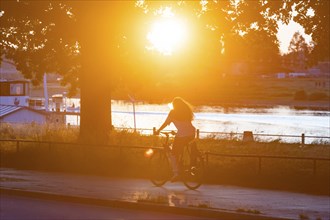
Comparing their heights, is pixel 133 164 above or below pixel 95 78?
below

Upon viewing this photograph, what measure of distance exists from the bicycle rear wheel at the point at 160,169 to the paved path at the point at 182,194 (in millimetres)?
187

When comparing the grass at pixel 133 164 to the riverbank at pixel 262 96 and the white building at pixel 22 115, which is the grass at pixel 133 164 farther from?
the riverbank at pixel 262 96

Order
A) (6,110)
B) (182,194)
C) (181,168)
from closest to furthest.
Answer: (182,194) → (181,168) → (6,110)

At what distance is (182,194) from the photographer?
15.3 metres

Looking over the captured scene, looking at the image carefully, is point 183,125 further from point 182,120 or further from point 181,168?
point 181,168

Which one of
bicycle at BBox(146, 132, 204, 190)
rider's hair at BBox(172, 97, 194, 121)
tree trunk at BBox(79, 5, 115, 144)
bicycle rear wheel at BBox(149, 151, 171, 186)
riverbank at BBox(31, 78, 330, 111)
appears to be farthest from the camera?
riverbank at BBox(31, 78, 330, 111)

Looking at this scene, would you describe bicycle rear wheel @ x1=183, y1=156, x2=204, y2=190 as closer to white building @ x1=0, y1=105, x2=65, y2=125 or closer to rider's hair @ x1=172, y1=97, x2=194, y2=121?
rider's hair @ x1=172, y1=97, x2=194, y2=121

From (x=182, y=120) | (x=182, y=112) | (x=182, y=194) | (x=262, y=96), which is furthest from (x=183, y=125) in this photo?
(x=262, y=96)

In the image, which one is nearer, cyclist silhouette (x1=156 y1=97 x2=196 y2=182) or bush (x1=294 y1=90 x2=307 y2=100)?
cyclist silhouette (x1=156 y1=97 x2=196 y2=182)

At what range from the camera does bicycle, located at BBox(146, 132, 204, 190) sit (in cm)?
1619

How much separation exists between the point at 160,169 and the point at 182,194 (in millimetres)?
1432

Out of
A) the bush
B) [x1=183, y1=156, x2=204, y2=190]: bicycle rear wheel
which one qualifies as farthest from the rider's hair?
the bush

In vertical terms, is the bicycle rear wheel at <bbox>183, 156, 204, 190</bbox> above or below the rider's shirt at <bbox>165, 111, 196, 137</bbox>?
below

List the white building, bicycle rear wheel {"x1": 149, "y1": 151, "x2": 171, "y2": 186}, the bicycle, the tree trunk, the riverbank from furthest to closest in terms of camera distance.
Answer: the riverbank < the white building < the tree trunk < bicycle rear wheel {"x1": 149, "y1": 151, "x2": 171, "y2": 186} < the bicycle
